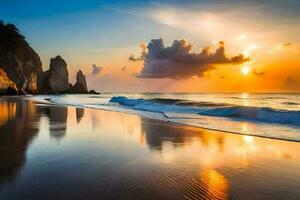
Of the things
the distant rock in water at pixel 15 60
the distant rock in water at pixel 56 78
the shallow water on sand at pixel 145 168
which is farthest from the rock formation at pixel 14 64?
the shallow water on sand at pixel 145 168

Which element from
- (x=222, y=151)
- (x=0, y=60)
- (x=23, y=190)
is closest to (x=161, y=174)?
(x=23, y=190)

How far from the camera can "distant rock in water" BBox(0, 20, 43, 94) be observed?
A: 288 feet

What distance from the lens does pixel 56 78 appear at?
138375 mm

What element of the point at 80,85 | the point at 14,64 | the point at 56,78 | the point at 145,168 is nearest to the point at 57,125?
the point at 145,168

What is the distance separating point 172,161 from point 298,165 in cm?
247

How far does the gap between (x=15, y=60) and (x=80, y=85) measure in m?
61.0

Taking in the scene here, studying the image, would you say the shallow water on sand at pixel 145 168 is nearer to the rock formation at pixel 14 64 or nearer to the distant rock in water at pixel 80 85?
the rock formation at pixel 14 64

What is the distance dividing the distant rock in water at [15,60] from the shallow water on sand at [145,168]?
85125 millimetres

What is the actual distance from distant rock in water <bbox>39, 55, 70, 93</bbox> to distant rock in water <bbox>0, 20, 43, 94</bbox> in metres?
35.7

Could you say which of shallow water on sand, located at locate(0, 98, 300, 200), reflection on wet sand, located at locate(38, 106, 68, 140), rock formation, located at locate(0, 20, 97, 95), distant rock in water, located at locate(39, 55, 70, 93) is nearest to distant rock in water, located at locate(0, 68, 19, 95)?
rock formation, located at locate(0, 20, 97, 95)

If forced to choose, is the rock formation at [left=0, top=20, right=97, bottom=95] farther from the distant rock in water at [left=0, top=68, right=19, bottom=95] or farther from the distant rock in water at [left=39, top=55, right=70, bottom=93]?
the distant rock in water at [left=39, top=55, right=70, bottom=93]

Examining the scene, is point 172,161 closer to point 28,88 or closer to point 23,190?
point 23,190

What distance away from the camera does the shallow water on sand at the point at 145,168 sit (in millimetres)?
3879

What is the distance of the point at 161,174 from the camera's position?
4.79 metres
